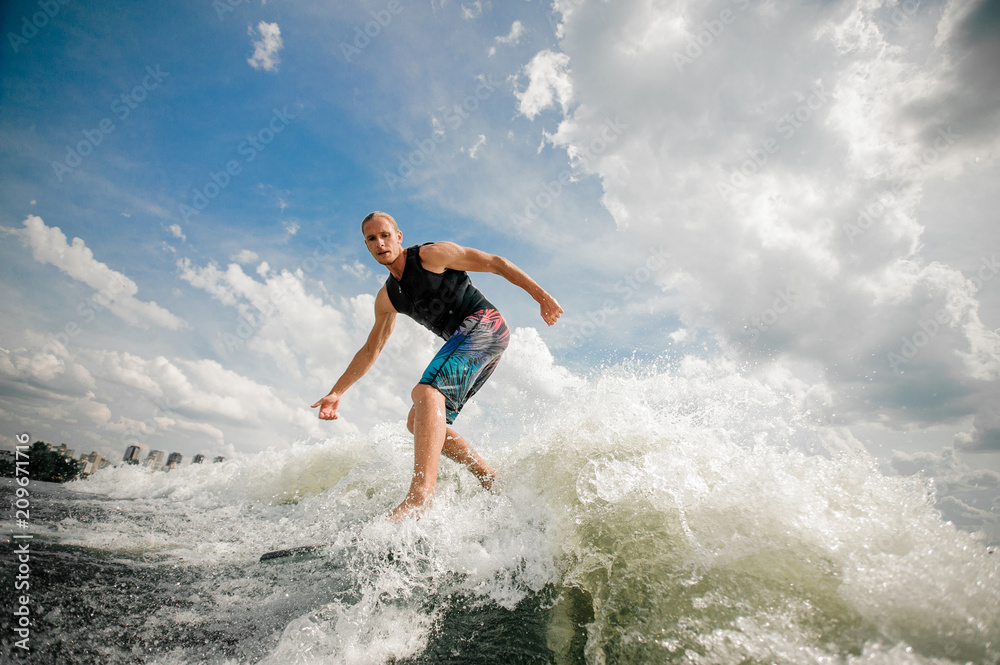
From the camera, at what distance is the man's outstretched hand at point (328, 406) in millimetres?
3447

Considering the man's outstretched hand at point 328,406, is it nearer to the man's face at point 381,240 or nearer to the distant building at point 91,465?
the man's face at point 381,240

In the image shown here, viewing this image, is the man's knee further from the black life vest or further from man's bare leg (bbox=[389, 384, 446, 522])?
the black life vest

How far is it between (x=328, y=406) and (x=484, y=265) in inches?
73.1

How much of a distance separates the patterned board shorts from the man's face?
838mm

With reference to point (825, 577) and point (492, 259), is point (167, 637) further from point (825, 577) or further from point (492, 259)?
point (492, 259)

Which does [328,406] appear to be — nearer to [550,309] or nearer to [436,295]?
[436,295]

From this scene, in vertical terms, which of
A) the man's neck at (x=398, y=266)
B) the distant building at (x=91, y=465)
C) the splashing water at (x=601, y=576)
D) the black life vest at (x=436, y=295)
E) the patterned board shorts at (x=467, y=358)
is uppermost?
the man's neck at (x=398, y=266)

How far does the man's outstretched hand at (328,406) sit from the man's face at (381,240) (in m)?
1.33

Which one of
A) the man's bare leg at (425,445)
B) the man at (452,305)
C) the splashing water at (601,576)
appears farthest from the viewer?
the man at (452,305)

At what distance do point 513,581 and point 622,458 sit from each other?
1.22m

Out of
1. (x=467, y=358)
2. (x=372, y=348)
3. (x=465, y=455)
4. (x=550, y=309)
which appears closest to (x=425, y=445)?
(x=467, y=358)

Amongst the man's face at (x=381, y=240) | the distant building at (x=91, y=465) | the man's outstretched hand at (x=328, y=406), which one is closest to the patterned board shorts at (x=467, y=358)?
the man's face at (x=381, y=240)

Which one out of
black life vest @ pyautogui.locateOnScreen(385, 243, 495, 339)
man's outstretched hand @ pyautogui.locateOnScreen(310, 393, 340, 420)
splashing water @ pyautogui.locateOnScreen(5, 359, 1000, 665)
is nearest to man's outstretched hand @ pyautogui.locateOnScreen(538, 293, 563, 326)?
black life vest @ pyautogui.locateOnScreen(385, 243, 495, 339)

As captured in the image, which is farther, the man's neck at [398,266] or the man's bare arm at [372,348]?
the man's bare arm at [372,348]
